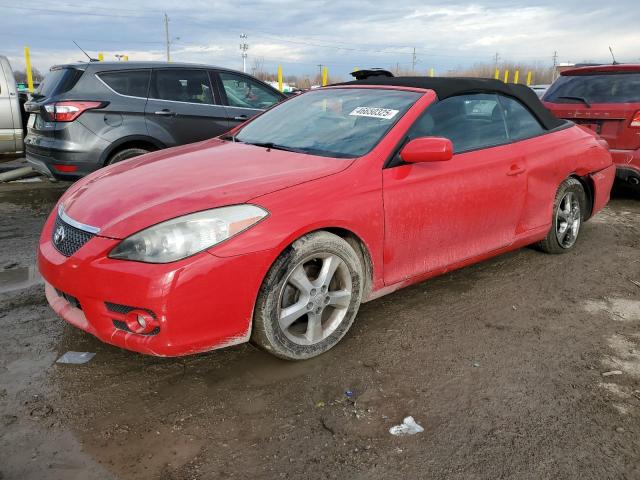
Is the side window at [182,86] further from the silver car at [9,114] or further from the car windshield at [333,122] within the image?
the silver car at [9,114]

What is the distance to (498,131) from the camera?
4.05 m

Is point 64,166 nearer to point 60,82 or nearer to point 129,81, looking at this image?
point 60,82

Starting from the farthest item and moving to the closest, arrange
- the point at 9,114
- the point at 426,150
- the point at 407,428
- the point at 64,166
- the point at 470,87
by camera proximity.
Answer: the point at 9,114 < the point at 64,166 < the point at 470,87 < the point at 426,150 < the point at 407,428

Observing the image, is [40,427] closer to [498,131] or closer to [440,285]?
[440,285]

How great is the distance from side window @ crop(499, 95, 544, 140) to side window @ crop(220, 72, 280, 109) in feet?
12.2

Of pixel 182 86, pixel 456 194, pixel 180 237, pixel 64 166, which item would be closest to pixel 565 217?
pixel 456 194

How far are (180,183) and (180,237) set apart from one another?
1.68ft

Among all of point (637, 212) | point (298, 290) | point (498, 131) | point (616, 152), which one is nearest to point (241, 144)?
point (298, 290)

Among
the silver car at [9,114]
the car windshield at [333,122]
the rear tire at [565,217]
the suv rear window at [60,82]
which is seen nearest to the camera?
the car windshield at [333,122]

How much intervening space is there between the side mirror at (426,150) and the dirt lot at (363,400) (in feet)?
3.46

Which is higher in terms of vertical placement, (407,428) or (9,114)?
(9,114)

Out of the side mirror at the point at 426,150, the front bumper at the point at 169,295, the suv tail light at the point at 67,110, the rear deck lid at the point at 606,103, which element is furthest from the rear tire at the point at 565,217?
the suv tail light at the point at 67,110

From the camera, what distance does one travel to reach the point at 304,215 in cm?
280

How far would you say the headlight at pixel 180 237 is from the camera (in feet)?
8.26
